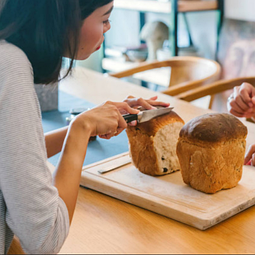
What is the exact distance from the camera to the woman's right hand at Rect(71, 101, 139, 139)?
919 millimetres

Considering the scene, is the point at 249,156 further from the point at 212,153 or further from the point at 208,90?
the point at 208,90

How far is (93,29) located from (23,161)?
34 cm

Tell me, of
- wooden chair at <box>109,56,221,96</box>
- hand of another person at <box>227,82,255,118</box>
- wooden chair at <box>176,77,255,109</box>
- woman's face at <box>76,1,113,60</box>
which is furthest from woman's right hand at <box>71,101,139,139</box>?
wooden chair at <box>109,56,221,96</box>

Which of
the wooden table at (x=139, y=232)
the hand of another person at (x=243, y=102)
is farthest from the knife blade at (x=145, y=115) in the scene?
the hand of another person at (x=243, y=102)

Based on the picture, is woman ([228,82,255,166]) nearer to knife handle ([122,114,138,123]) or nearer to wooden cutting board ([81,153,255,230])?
wooden cutting board ([81,153,255,230])

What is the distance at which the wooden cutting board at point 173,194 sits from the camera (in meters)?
0.92

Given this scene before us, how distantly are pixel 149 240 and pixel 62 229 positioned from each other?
0.65 feet

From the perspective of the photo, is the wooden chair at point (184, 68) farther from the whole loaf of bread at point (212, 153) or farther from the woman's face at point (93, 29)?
the woman's face at point (93, 29)

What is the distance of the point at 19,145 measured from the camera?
707 millimetres

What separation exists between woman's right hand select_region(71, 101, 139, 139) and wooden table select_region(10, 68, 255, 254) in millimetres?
197

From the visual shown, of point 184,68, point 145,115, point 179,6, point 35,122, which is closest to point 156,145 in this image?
point 145,115

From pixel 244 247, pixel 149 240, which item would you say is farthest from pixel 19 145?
pixel 244 247

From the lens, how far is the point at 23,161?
0.71m

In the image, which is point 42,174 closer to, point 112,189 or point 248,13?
point 112,189
